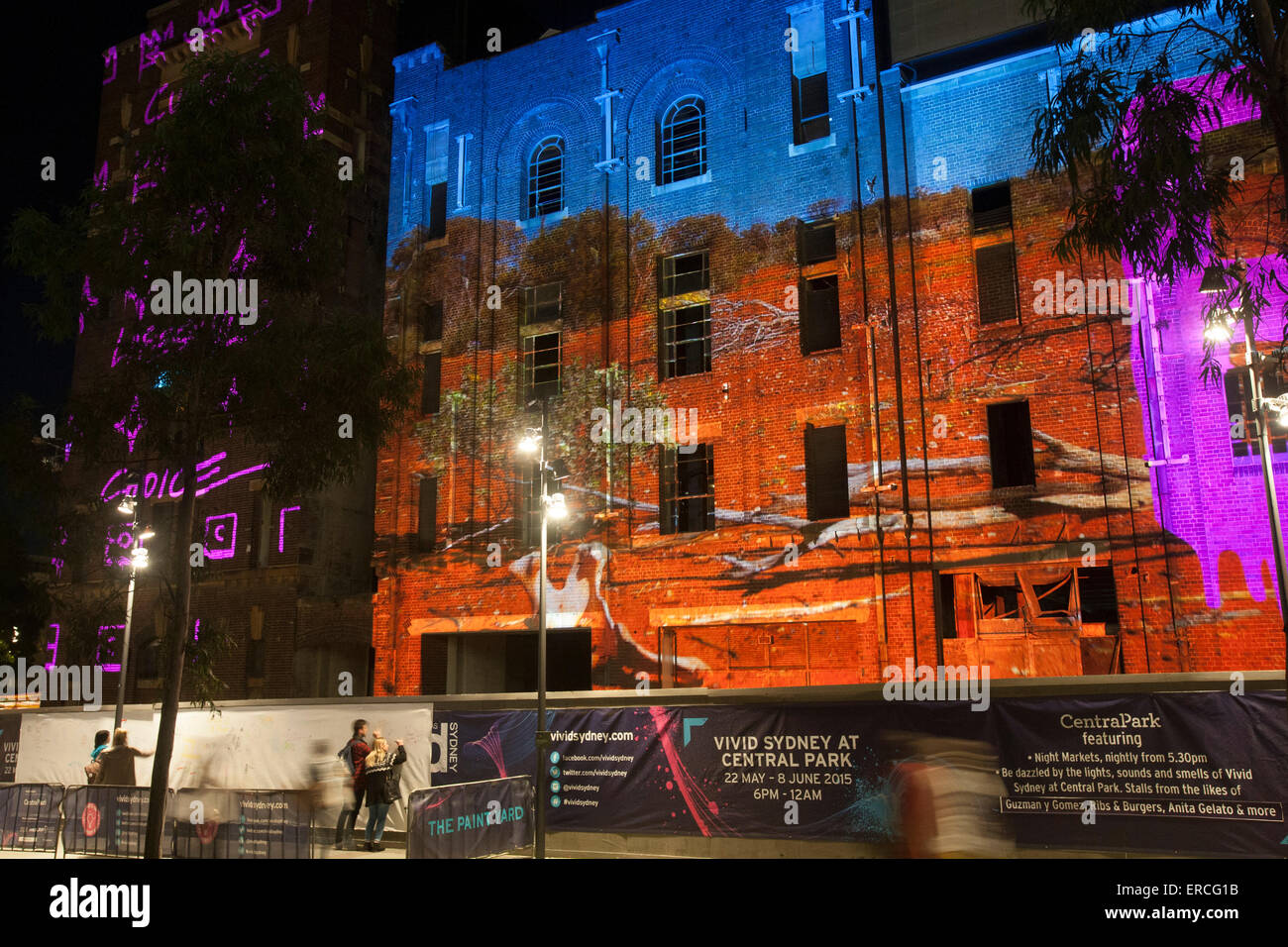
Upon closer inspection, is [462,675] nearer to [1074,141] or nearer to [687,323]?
[687,323]

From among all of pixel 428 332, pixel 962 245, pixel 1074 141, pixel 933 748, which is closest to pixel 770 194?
pixel 962 245

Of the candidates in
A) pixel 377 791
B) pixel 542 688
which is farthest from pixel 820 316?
pixel 377 791

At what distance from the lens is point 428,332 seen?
27.1 metres

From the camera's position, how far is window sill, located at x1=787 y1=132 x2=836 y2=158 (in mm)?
22188

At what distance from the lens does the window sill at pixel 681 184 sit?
23.7 m

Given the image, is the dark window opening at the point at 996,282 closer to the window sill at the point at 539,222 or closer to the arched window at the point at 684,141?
the arched window at the point at 684,141

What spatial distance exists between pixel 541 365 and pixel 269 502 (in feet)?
26.2

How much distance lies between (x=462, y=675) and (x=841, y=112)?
52.2 feet

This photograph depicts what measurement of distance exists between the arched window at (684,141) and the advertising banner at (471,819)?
49.9ft

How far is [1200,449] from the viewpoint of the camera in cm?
1827

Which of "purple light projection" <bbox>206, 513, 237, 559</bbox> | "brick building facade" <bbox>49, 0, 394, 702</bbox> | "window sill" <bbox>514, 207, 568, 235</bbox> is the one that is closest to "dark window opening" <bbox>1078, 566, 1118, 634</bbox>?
"window sill" <bbox>514, 207, 568, 235</bbox>

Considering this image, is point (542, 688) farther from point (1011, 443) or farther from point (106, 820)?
point (1011, 443)

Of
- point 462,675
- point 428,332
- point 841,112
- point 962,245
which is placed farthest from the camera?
point 428,332

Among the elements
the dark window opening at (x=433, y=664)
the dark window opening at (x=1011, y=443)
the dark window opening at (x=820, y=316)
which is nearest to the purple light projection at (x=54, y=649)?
the dark window opening at (x=433, y=664)
